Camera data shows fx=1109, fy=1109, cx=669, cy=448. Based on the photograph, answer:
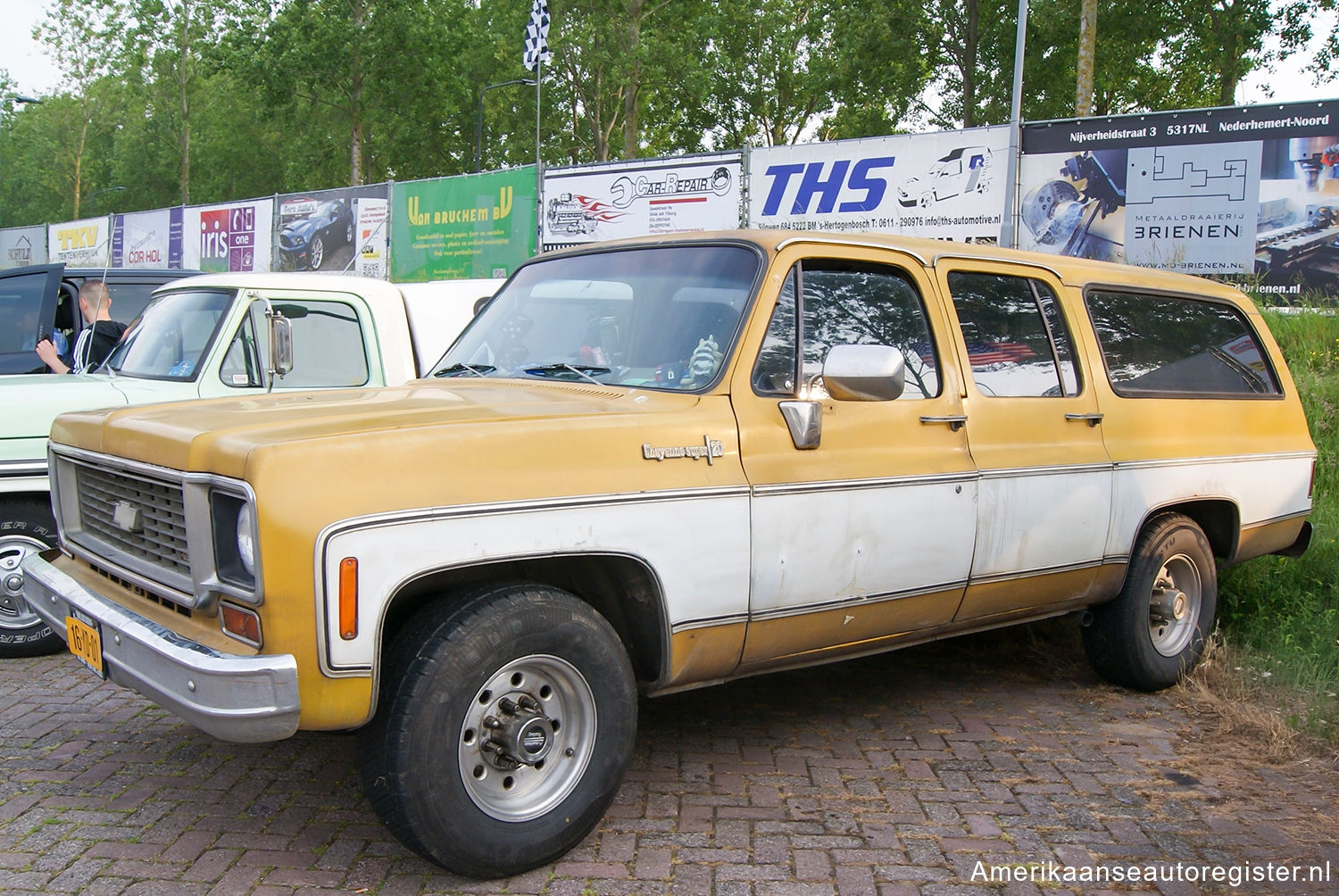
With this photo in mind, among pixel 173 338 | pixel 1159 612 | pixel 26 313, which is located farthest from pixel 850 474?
pixel 26 313

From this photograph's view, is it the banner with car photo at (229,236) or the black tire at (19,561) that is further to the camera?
the banner with car photo at (229,236)

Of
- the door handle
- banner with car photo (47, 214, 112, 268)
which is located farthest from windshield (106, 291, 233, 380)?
banner with car photo (47, 214, 112, 268)

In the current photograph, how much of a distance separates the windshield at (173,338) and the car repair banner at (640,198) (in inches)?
328

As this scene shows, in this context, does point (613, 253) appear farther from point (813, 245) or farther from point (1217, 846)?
point (1217, 846)

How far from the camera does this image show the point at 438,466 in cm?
305

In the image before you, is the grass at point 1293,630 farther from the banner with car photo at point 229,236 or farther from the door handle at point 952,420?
the banner with car photo at point 229,236

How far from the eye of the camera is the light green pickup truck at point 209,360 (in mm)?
5422

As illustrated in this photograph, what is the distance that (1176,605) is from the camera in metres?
5.33

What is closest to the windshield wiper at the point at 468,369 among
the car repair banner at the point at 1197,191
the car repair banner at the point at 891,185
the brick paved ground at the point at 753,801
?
the brick paved ground at the point at 753,801

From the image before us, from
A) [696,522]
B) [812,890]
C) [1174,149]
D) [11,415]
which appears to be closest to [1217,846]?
[812,890]

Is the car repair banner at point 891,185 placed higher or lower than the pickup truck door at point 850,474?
higher

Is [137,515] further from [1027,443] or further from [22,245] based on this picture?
[22,245]

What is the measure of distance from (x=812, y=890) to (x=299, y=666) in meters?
1.61

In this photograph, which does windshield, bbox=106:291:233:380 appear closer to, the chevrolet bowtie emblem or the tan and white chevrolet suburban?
the tan and white chevrolet suburban
